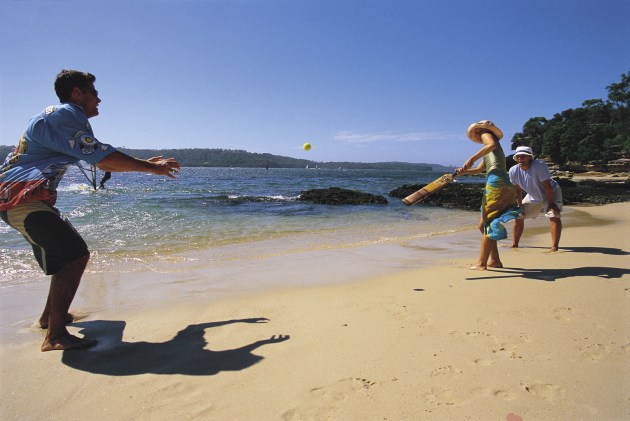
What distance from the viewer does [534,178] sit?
6375 mm

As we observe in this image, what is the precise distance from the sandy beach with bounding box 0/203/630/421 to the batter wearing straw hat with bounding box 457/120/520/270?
0.74 metres

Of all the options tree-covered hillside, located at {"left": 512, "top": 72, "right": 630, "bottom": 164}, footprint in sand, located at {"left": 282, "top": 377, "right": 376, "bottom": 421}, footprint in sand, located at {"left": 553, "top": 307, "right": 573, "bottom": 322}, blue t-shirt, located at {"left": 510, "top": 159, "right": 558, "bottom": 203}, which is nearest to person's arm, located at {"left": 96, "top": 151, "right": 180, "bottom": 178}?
footprint in sand, located at {"left": 282, "top": 377, "right": 376, "bottom": 421}

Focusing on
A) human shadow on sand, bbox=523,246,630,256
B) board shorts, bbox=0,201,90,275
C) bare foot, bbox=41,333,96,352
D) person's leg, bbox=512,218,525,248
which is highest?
board shorts, bbox=0,201,90,275

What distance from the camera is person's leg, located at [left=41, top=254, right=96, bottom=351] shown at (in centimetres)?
267

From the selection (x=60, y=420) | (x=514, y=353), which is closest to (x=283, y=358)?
(x=60, y=420)

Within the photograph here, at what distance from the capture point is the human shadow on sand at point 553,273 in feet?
14.2

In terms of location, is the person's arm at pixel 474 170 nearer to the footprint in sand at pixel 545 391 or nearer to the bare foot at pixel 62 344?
the footprint in sand at pixel 545 391

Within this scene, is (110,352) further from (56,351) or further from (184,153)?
(184,153)

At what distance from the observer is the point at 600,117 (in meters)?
72.8

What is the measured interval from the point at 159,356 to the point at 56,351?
0.77m

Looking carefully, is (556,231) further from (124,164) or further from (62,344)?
(62,344)

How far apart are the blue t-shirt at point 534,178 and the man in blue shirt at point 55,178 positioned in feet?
20.2

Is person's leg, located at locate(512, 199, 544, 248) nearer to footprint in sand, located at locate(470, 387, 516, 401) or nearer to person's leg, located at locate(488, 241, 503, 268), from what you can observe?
person's leg, located at locate(488, 241, 503, 268)

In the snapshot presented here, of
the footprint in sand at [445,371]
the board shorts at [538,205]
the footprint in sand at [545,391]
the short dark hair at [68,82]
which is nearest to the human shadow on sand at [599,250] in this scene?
the board shorts at [538,205]
